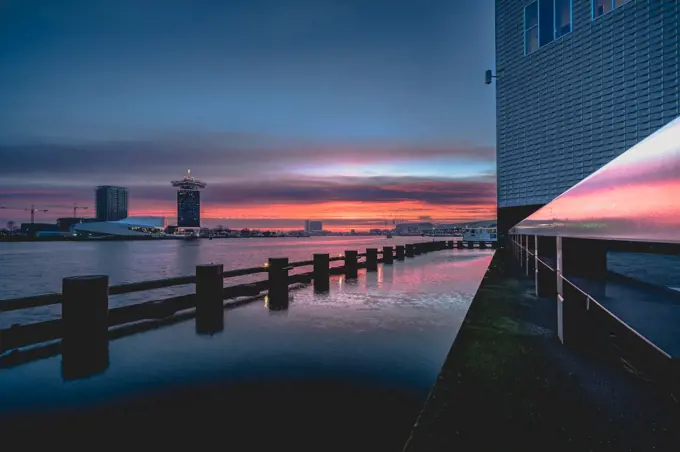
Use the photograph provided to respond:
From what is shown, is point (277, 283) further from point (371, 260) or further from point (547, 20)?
point (547, 20)

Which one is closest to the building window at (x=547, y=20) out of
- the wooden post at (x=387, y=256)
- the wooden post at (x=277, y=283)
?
the wooden post at (x=387, y=256)

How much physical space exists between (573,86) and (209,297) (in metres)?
90.6

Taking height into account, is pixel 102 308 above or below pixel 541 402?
above

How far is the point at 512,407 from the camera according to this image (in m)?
3.01

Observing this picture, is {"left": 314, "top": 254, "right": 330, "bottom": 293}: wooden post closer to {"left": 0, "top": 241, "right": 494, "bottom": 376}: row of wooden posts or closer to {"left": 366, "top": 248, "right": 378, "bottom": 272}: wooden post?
{"left": 0, "top": 241, "right": 494, "bottom": 376}: row of wooden posts

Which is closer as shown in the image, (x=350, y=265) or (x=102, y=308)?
(x=102, y=308)

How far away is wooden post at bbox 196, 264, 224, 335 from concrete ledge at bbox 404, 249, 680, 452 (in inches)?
227

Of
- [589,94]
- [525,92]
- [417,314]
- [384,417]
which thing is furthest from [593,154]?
[384,417]

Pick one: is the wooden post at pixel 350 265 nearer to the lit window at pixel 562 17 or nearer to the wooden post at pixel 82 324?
the wooden post at pixel 82 324

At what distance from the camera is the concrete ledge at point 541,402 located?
2.51m

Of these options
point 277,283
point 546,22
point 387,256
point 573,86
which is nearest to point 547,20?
point 546,22

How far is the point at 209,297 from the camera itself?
8727mm

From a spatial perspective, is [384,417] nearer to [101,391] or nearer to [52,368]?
[101,391]

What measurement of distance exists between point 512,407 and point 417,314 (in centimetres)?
754
